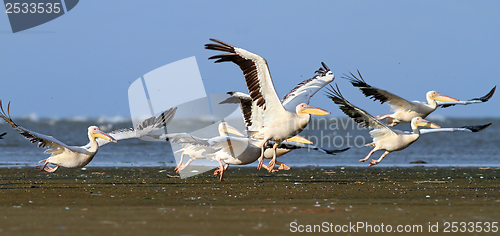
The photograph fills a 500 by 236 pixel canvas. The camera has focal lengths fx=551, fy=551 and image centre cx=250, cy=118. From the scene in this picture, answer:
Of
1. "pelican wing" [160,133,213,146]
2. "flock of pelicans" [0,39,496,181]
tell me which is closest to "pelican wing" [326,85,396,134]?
"flock of pelicans" [0,39,496,181]

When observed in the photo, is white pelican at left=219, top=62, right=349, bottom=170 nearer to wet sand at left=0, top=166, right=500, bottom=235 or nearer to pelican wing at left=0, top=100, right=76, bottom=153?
wet sand at left=0, top=166, right=500, bottom=235

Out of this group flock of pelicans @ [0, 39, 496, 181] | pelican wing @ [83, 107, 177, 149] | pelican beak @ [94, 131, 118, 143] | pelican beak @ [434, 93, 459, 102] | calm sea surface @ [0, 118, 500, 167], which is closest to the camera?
flock of pelicans @ [0, 39, 496, 181]

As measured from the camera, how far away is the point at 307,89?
1322cm

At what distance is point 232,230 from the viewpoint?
595 cm

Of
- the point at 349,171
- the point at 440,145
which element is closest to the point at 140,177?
the point at 349,171

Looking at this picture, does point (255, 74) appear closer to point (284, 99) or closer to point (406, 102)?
point (284, 99)

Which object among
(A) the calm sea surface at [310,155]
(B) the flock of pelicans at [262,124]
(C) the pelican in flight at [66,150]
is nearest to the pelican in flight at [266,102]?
(B) the flock of pelicans at [262,124]

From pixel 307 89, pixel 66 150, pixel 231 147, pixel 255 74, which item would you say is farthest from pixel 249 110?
pixel 66 150

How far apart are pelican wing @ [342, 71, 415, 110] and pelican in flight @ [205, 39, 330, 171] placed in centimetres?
230

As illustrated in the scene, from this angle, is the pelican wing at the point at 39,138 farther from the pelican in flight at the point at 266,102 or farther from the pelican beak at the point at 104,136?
the pelican in flight at the point at 266,102

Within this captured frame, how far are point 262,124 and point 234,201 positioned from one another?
4.72m

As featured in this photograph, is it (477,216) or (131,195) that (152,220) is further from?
(477,216)

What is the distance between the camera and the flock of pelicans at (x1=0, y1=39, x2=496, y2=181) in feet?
34.6

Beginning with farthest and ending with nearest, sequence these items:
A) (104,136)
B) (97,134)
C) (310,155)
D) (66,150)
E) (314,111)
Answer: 1. (310,155)
2. (97,134)
3. (104,136)
4. (66,150)
5. (314,111)
